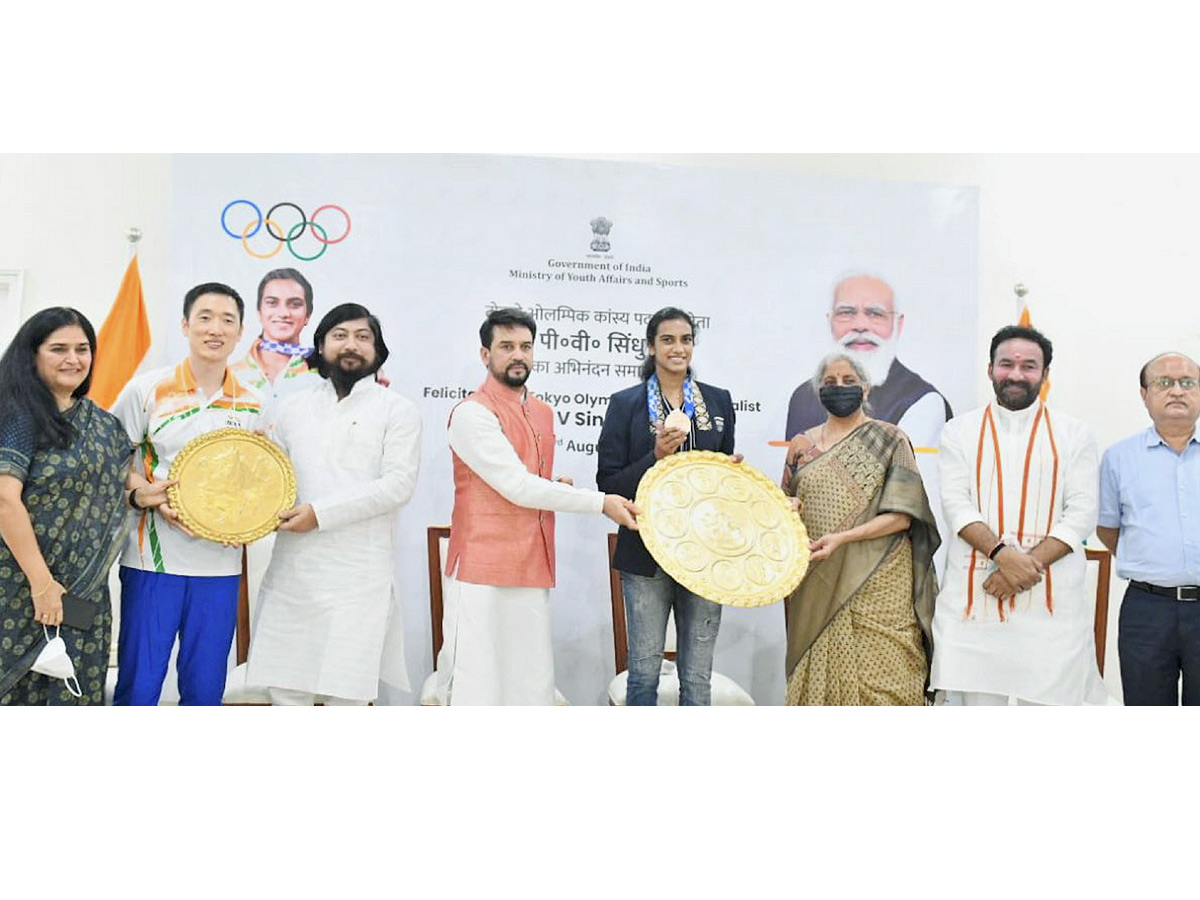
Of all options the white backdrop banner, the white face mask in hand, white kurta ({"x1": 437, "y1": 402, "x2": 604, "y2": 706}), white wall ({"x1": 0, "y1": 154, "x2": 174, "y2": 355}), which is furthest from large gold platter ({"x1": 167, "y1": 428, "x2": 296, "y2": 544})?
white wall ({"x1": 0, "y1": 154, "x2": 174, "y2": 355})

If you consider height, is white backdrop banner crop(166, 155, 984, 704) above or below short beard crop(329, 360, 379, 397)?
above

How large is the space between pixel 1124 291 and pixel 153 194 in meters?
4.92

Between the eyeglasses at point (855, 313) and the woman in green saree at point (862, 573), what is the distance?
2.83 ft

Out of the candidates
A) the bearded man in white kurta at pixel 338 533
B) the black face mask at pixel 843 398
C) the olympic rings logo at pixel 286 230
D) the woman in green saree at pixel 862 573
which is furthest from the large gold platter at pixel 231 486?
the black face mask at pixel 843 398

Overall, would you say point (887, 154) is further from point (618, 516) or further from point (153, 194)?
point (153, 194)

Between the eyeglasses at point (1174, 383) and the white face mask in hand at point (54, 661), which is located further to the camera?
the eyeglasses at point (1174, 383)

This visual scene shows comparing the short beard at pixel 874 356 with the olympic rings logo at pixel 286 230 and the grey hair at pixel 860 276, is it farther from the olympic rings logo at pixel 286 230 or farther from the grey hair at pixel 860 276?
the olympic rings logo at pixel 286 230

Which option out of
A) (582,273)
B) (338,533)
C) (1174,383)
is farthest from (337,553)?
(1174,383)

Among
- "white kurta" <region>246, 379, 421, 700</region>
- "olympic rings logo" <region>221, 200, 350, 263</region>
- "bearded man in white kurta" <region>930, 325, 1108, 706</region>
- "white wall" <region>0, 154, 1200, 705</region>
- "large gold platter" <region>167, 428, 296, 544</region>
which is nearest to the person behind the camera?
"large gold platter" <region>167, 428, 296, 544</region>

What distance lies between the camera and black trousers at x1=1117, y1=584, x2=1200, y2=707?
388 cm

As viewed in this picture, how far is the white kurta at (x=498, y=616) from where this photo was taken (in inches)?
153

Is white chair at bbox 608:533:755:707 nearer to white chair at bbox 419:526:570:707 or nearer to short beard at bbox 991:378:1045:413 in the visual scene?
white chair at bbox 419:526:570:707

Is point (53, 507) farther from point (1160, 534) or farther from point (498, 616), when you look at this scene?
point (1160, 534)

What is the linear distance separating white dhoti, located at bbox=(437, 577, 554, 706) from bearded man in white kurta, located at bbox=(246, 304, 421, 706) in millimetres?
266
